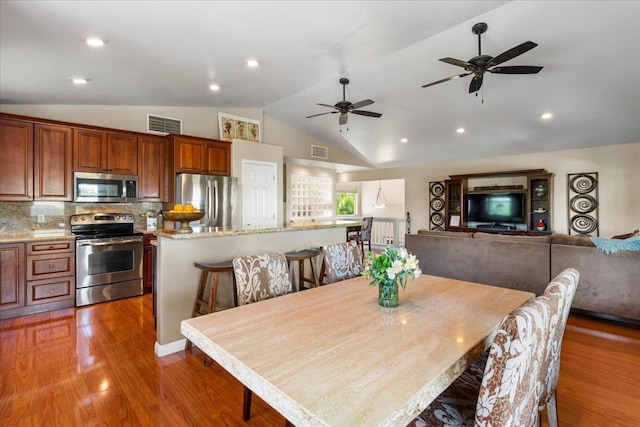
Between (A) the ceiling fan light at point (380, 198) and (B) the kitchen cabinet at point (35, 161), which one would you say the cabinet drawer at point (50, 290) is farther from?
(A) the ceiling fan light at point (380, 198)

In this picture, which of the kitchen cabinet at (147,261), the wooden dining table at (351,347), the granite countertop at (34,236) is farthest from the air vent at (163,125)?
the wooden dining table at (351,347)

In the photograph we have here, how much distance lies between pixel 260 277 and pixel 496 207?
664cm

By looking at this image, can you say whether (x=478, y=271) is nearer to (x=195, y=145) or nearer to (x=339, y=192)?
(x=195, y=145)

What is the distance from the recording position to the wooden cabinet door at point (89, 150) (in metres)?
4.15

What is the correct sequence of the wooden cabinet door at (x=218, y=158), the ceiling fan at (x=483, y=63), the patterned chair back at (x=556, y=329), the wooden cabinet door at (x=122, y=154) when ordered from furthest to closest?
the wooden cabinet door at (x=218, y=158) → the wooden cabinet door at (x=122, y=154) → the ceiling fan at (x=483, y=63) → the patterned chair back at (x=556, y=329)

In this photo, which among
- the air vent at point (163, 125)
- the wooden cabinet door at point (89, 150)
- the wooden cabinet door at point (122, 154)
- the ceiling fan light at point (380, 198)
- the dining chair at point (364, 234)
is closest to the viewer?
the wooden cabinet door at point (89, 150)

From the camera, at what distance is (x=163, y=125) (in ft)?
16.8

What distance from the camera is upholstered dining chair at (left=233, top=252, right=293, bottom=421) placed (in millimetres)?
1987

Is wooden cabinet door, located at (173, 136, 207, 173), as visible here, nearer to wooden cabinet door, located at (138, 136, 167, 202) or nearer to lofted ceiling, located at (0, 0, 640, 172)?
wooden cabinet door, located at (138, 136, 167, 202)

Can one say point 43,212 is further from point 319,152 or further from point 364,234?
point 364,234

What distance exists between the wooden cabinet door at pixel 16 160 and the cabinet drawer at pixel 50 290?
106cm

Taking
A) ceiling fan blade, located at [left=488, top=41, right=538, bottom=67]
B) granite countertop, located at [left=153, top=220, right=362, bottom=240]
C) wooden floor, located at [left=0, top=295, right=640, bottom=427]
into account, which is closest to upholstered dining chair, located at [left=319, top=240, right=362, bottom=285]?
granite countertop, located at [left=153, top=220, right=362, bottom=240]

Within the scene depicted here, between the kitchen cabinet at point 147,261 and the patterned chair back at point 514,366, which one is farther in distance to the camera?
the kitchen cabinet at point 147,261

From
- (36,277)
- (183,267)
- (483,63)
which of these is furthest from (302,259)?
(36,277)
